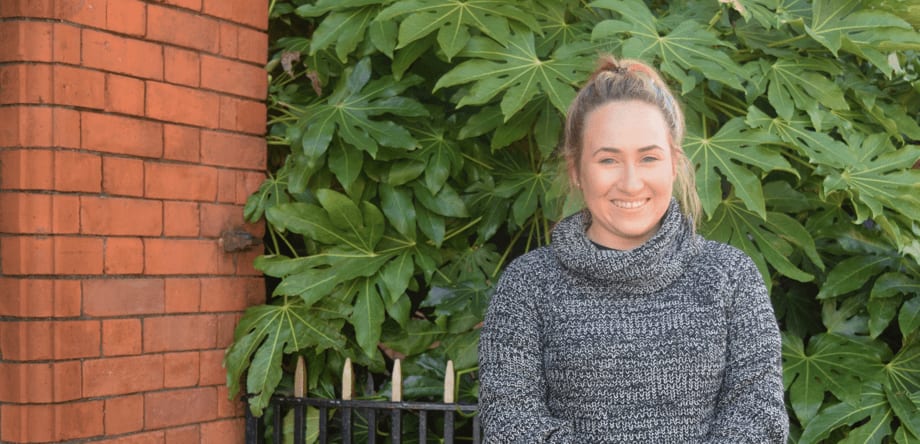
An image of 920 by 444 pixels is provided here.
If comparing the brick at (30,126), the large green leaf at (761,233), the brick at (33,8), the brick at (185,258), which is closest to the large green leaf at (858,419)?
the large green leaf at (761,233)

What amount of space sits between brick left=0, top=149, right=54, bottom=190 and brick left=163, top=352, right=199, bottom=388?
63 centimetres

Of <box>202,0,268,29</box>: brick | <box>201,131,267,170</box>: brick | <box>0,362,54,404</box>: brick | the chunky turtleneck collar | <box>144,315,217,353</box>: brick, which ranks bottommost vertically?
<box>0,362,54,404</box>: brick

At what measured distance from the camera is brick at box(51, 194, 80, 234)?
8.91ft

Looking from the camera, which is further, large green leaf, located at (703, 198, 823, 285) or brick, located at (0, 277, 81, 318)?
large green leaf, located at (703, 198, 823, 285)

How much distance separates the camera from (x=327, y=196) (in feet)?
10.3

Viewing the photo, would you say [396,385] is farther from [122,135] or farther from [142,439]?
[122,135]

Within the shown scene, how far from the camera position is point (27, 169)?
269 cm

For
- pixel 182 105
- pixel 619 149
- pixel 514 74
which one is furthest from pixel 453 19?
pixel 619 149

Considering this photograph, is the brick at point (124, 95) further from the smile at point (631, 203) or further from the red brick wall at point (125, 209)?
the smile at point (631, 203)

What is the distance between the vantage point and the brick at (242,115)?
3227mm

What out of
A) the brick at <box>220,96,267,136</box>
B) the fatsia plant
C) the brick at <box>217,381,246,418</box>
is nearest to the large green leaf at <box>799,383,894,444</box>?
the fatsia plant

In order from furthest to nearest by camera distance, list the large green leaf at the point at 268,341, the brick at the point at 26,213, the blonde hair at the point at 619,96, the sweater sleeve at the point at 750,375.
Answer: the large green leaf at the point at 268,341, the brick at the point at 26,213, the blonde hair at the point at 619,96, the sweater sleeve at the point at 750,375

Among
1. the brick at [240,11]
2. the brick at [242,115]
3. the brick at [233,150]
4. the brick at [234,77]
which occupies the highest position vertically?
the brick at [240,11]

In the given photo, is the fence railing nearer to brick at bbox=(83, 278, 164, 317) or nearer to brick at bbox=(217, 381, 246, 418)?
brick at bbox=(217, 381, 246, 418)
